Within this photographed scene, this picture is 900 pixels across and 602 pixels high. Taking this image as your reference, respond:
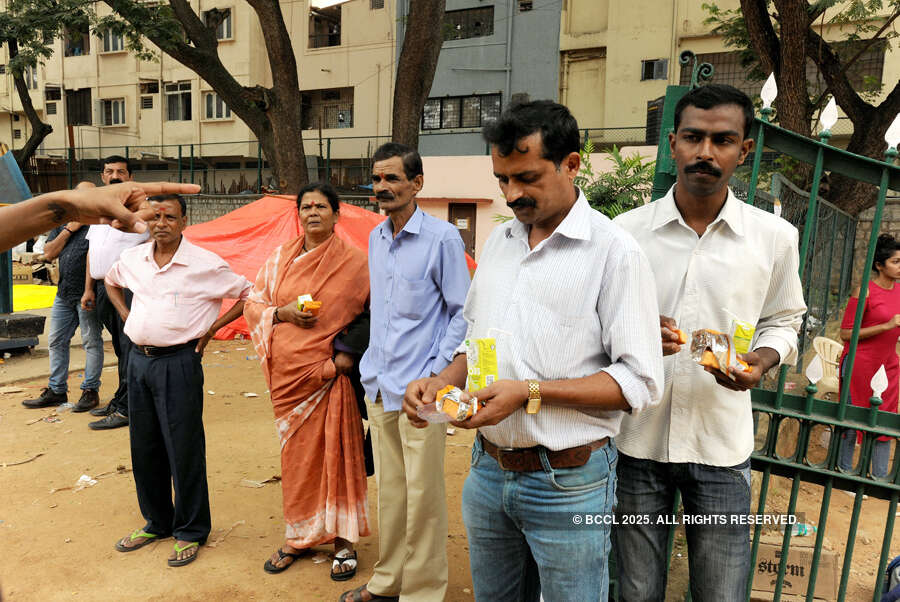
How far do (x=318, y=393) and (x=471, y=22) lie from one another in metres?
20.0

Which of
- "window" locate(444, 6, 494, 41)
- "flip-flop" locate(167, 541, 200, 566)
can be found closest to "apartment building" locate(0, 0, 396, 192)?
"window" locate(444, 6, 494, 41)

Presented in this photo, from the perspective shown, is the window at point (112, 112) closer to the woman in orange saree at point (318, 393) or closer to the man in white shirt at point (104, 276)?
the man in white shirt at point (104, 276)

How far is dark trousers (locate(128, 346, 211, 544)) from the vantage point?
352 centimetres

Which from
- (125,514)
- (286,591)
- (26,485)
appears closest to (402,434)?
(286,591)

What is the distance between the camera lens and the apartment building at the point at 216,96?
22391mm

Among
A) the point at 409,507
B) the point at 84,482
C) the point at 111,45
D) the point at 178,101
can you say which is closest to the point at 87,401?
the point at 84,482

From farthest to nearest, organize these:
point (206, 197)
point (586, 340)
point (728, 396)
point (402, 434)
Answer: point (206, 197), point (402, 434), point (728, 396), point (586, 340)

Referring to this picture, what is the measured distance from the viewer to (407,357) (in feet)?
9.87

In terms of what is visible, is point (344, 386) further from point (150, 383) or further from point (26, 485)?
point (26, 485)

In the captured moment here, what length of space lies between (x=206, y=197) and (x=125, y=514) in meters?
16.2

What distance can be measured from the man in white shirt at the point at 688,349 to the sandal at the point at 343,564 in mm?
1840

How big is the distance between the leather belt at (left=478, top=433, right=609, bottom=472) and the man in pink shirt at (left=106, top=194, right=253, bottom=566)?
2.42 metres

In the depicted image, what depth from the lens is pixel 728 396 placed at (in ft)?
6.53

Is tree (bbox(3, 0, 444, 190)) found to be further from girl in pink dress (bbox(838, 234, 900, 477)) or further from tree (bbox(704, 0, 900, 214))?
girl in pink dress (bbox(838, 234, 900, 477))
